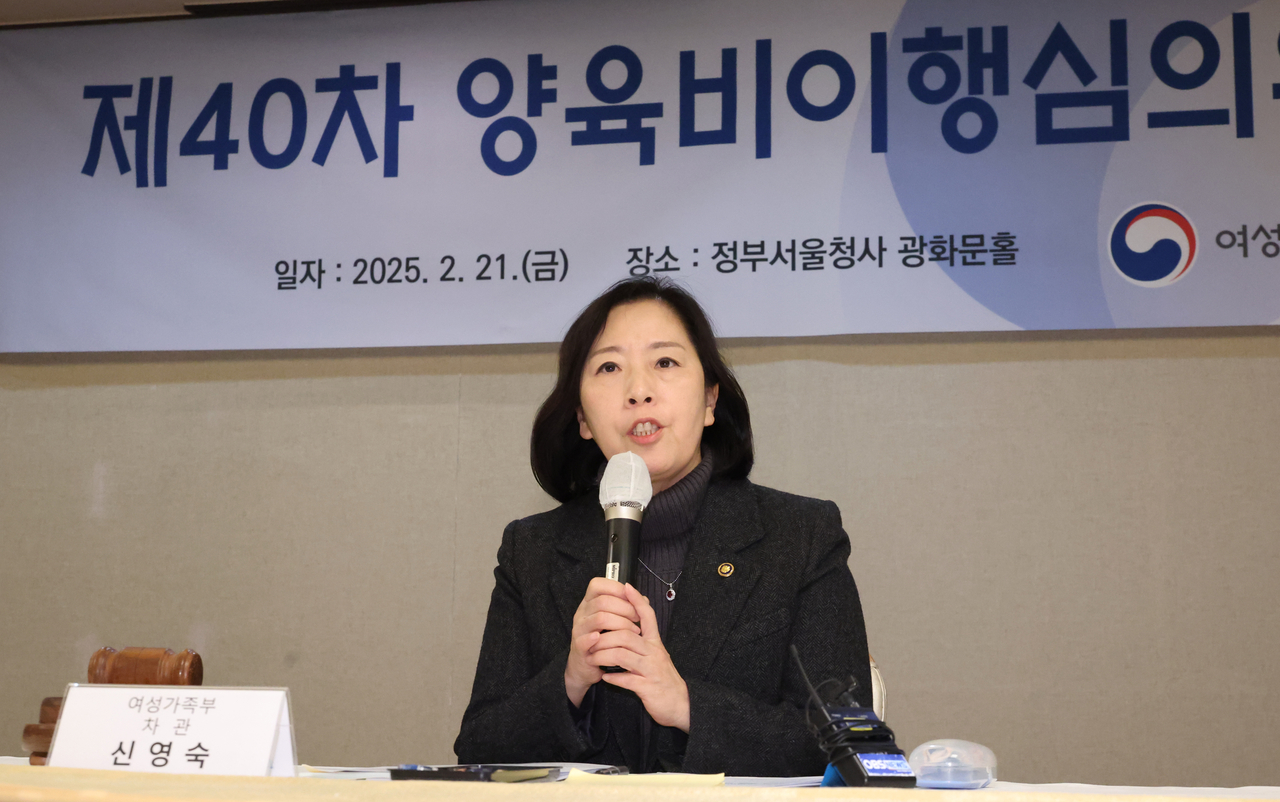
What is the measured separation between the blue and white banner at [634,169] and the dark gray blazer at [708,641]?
1.20m

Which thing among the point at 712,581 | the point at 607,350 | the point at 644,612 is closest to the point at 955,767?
the point at 644,612

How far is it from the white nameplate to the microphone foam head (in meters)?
0.55

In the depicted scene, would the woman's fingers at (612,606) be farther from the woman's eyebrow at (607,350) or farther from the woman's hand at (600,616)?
the woman's eyebrow at (607,350)

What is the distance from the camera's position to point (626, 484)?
144 cm

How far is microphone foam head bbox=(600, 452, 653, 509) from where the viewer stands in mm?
1420

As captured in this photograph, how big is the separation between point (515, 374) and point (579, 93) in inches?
33.0

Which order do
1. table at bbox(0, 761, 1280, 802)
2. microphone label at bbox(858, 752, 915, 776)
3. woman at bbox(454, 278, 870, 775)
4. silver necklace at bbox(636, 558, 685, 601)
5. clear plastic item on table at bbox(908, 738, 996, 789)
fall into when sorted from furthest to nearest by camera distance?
silver necklace at bbox(636, 558, 685, 601), woman at bbox(454, 278, 870, 775), clear plastic item on table at bbox(908, 738, 996, 789), microphone label at bbox(858, 752, 915, 776), table at bbox(0, 761, 1280, 802)

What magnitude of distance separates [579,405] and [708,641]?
0.51 metres

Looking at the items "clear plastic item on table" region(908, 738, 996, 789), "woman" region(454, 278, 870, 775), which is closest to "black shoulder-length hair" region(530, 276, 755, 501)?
"woman" region(454, 278, 870, 775)

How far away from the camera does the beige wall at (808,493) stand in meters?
2.86

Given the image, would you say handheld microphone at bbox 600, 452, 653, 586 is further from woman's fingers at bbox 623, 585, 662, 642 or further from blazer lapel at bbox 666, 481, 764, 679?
blazer lapel at bbox 666, 481, 764, 679

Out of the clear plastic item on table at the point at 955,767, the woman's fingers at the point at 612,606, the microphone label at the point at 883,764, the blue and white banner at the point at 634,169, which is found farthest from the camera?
the blue and white banner at the point at 634,169

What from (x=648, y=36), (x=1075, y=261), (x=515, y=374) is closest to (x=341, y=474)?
(x=515, y=374)

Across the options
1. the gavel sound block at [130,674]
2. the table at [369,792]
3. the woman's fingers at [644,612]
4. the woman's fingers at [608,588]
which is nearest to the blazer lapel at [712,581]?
the woman's fingers at [644,612]
